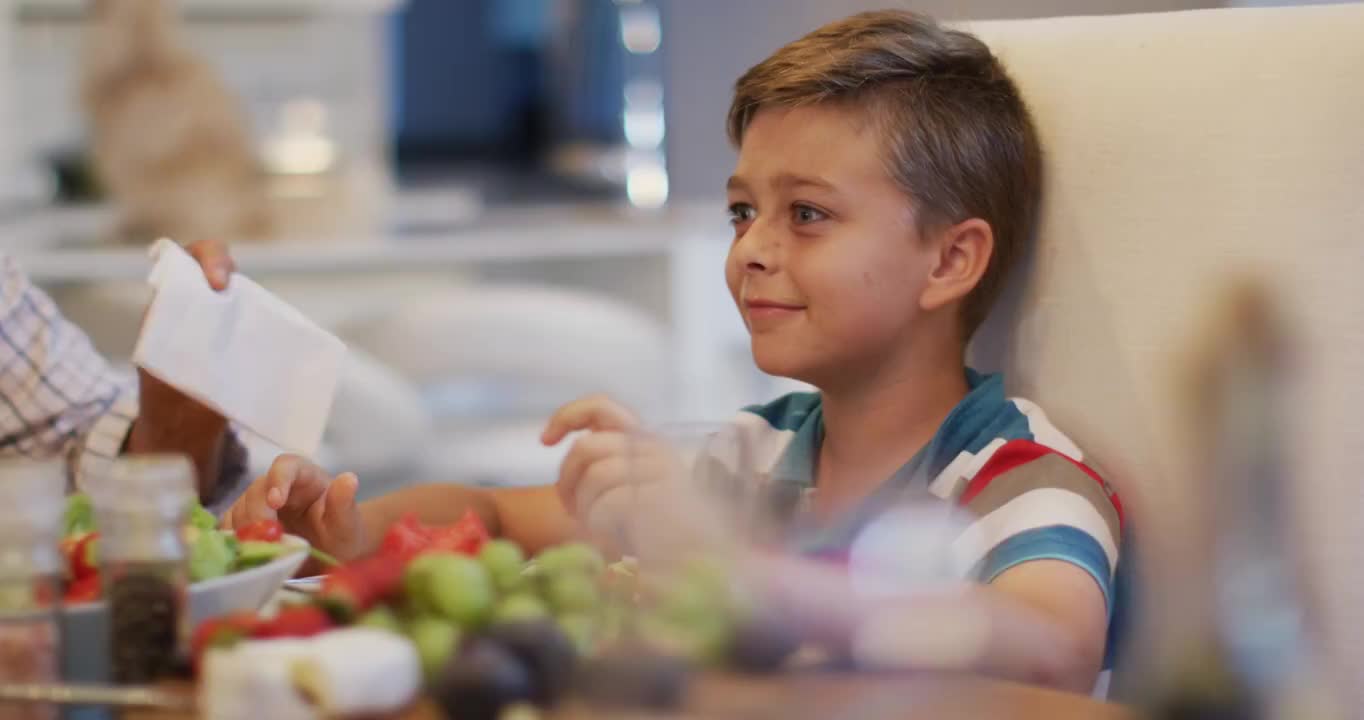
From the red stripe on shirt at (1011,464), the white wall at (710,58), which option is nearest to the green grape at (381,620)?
the red stripe on shirt at (1011,464)

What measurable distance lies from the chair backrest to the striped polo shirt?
43 mm

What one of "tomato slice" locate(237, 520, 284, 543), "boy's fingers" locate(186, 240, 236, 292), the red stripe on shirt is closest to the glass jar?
"tomato slice" locate(237, 520, 284, 543)

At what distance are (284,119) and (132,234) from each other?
148 centimetres

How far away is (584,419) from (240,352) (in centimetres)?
28

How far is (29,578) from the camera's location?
69cm

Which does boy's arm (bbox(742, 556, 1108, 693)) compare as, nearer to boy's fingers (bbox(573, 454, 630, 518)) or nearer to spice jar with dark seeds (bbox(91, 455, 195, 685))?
boy's fingers (bbox(573, 454, 630, 518))

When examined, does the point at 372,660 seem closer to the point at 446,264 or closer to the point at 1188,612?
the point at 1188,612

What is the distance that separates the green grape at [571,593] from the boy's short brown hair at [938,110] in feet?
1.75

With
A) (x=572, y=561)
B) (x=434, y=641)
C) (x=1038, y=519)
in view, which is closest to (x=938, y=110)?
(x=1038, y=519)

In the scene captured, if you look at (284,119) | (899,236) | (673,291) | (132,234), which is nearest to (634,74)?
(284,119)

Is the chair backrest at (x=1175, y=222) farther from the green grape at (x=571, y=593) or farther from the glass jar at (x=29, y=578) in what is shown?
the glass jar at (x=29, y=578)

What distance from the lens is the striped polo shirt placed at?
3.17ft

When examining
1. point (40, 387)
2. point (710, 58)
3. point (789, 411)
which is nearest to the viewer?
point (789, 411)

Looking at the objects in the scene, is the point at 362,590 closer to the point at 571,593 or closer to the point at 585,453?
the point at 571,593
